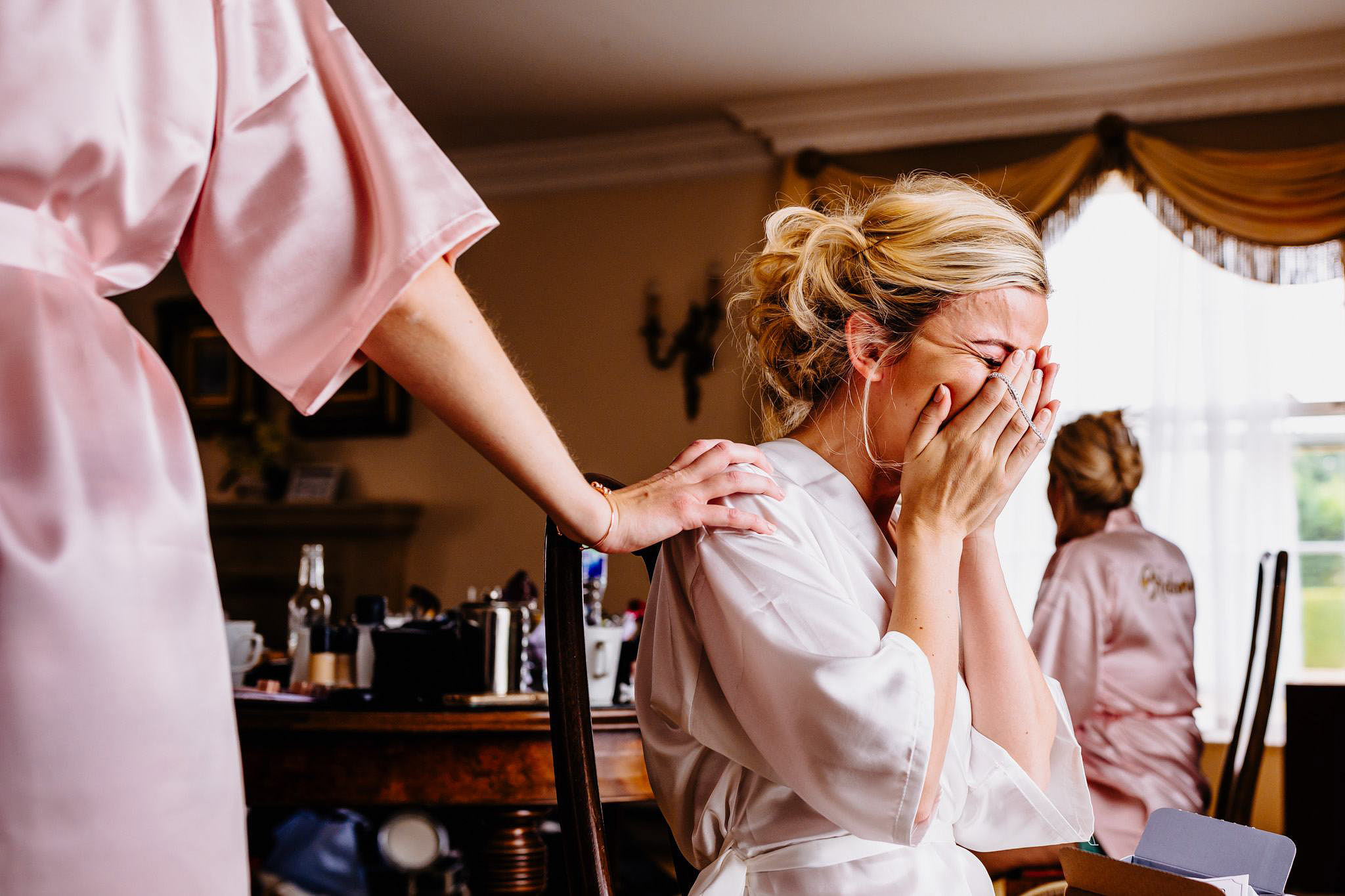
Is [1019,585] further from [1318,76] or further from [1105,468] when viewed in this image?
[1318,76]

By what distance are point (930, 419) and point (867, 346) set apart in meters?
0.11

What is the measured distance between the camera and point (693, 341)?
5.07m

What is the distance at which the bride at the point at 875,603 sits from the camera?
96 cm

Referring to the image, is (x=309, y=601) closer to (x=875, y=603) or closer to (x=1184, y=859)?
(x=875, y=603)

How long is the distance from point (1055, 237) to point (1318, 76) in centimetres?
108

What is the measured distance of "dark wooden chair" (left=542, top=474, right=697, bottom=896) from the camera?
3.26 feet

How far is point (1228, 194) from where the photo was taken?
4.25m

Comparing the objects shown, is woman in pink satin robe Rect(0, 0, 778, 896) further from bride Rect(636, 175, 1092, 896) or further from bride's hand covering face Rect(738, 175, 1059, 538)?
bride's hand covering face Rect(738, 175, 1059, 538)

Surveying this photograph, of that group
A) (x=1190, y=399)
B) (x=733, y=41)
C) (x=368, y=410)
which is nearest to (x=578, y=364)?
(x=368, y=410)

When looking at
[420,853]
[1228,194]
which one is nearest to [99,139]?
[420,853]

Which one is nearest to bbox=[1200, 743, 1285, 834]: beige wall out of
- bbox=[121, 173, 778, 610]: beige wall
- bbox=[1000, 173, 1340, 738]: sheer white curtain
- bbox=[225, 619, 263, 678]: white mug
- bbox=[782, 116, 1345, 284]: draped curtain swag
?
bbox=[1000, 173, 1340, 738]: sheer white curtain

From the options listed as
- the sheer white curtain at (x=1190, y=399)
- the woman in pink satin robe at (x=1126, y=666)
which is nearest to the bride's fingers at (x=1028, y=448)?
the woman in pink satin robe at (x=1126, y=666)

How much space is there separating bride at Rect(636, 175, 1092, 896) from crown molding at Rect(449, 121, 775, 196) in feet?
12.4

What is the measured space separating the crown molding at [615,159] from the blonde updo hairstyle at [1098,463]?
2.18 meters
